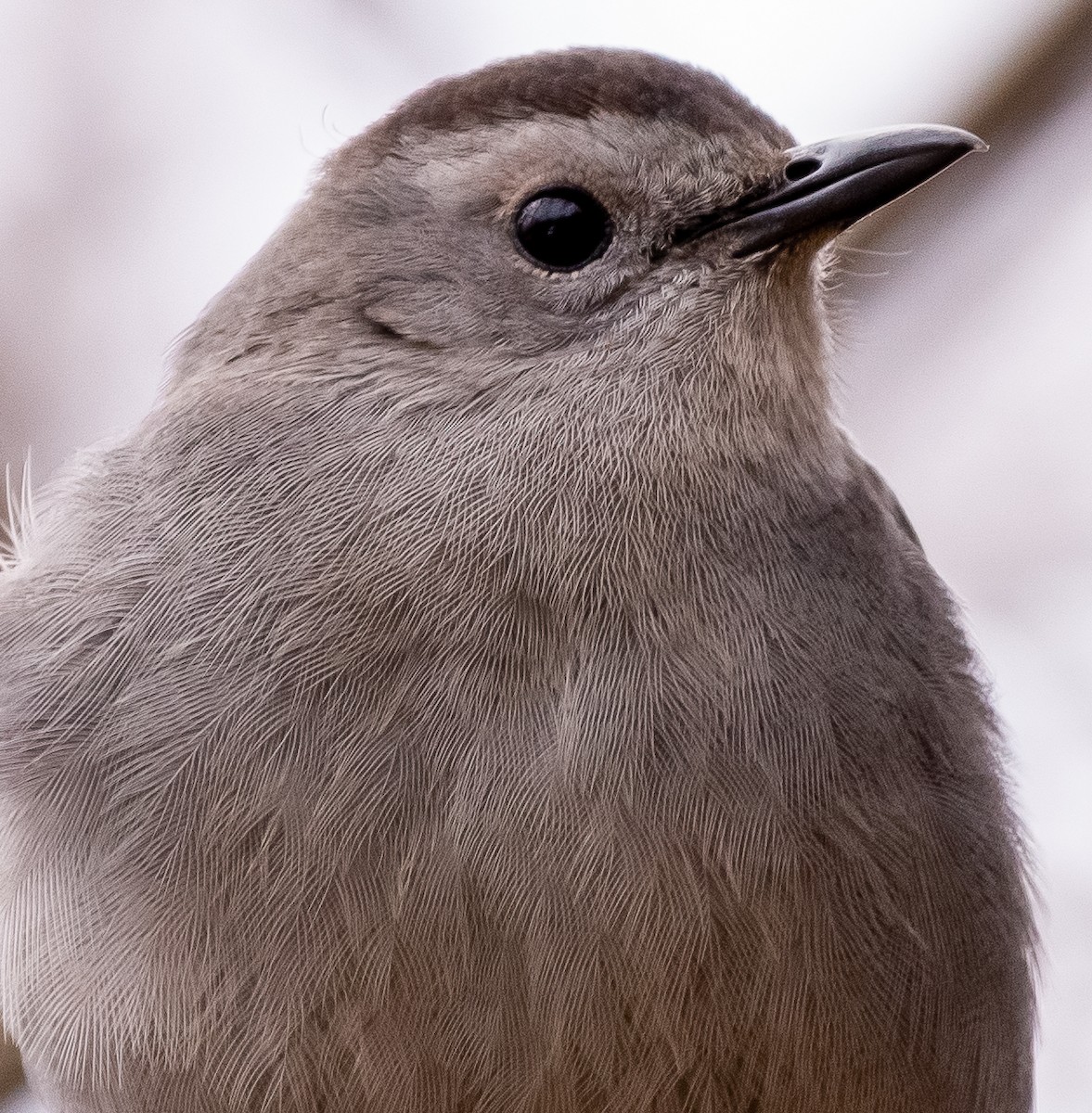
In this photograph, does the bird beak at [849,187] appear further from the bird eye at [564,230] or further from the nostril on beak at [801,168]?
the bird eye at [564,230]

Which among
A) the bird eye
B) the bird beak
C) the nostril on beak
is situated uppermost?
the bird eye

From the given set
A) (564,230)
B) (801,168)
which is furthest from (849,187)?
(564,230)

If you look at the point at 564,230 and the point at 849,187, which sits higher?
the point at 564,230

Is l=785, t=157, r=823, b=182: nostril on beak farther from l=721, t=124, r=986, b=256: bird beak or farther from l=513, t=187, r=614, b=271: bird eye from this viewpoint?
l=513, t=187, r=614, b=271: bird eye

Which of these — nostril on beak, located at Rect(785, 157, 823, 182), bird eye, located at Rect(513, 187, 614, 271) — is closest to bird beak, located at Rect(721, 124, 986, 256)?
nostril on beak, located at Rect(785, 157, 823, 182)

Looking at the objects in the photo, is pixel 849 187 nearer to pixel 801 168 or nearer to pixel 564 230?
pixel 801 168

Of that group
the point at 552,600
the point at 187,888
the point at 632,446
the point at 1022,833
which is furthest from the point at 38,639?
the point at 1022,833
